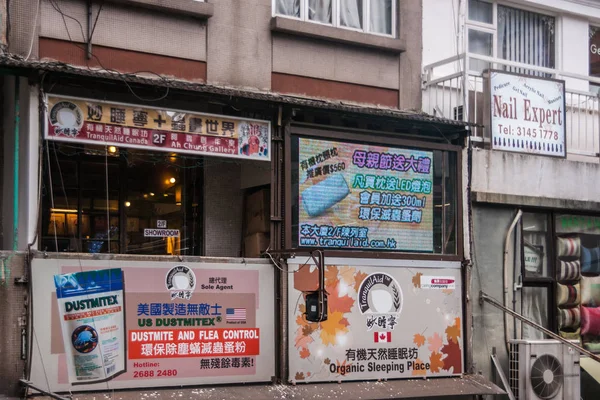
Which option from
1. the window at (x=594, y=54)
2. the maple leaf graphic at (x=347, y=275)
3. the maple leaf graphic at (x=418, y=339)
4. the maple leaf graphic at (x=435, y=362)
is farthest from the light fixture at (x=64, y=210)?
the window at (x=594, y=54)

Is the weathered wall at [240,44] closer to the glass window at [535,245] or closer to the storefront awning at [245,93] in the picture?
the storefront awning at [245,93]

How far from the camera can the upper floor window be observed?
1255 centimetres

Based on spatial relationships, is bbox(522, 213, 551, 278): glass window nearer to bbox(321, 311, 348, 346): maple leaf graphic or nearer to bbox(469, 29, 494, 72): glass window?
bbox(469, 29, 494, 72): glass window

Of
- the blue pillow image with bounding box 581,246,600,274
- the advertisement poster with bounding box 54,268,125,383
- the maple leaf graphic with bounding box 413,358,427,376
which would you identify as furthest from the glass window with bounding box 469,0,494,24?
the advertisement poster with bounding box 54,268,125,383

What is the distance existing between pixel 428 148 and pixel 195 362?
190 inches

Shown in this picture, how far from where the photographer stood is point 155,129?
10.6 m

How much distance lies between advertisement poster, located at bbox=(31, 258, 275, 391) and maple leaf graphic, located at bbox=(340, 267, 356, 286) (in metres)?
1.11

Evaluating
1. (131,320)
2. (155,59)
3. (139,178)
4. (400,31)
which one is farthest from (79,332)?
(400,31)

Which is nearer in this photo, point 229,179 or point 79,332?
point 79,332

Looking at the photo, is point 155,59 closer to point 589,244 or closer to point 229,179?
point 229,179

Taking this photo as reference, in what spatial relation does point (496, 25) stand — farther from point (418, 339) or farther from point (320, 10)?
point (418, 339)

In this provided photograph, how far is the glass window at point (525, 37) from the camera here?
15.3 meters

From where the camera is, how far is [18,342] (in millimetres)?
9477

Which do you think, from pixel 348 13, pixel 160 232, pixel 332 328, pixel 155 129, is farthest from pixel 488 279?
pixel 155 129
